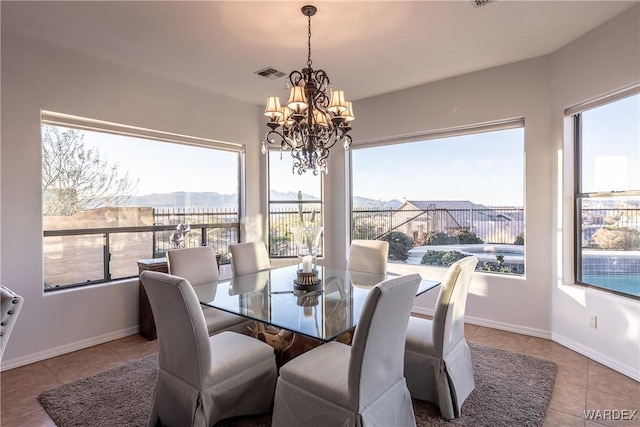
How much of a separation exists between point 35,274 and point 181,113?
2245mm

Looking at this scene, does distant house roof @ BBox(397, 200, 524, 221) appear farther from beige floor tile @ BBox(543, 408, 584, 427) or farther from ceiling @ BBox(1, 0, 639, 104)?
beige floor tile @ BBox(543, 408, 584, 427)

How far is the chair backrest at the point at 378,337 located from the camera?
1592 mm

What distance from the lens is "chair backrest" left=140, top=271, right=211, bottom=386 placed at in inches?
71.2

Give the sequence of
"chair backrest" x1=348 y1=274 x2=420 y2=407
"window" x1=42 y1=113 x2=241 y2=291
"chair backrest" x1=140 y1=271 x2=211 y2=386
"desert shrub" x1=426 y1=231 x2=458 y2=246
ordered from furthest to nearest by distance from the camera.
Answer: "desert shrub" x1=426 y1=231 x2=458 y2=246 → "window" x1=42 y1=113 x2=241 y2=291 → "chair backrest" x1=140 y1=271 x2=211 y2=386 → "chair backrest" x1=348 y1=274 x2=420 y2=407

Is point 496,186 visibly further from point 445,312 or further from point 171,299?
point 171,299

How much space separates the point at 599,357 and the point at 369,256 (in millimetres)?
2152

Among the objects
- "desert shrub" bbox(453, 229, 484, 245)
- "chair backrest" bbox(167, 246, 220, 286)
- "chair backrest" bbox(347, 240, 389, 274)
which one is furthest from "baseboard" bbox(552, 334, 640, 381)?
"chair backrest" bbox(167, 246, 220, 286)

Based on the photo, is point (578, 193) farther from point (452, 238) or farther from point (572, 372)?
point (572, 372)

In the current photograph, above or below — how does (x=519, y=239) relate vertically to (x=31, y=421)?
above

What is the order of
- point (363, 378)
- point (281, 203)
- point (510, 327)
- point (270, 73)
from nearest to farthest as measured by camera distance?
point (363, 378) → point (510, 327) → point (270, 73) → point (281, 203)

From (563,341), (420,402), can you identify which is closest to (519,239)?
(563,341)

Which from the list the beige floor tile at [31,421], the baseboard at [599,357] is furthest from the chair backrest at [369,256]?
the beige floor tile at [31,421]

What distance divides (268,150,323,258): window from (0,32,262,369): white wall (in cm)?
167

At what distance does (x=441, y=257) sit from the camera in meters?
4.35
